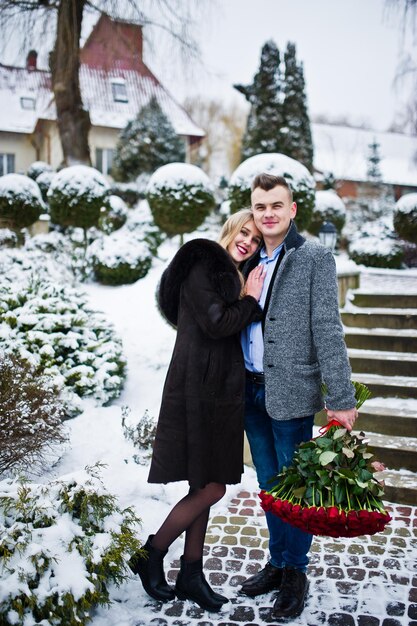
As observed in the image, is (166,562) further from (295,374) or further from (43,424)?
(295,374)

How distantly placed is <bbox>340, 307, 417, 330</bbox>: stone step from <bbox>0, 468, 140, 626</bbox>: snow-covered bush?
3632 millimetres

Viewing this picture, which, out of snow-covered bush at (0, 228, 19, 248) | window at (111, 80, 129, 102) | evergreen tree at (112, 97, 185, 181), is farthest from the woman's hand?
window at (111, 80, 129, 102)

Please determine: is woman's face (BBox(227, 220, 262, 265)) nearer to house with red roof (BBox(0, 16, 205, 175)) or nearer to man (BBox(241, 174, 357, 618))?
man (BBox(241, 174, 357, 618))

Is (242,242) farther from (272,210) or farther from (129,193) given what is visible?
(129,193)

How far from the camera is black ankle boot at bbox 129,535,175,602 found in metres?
2.74

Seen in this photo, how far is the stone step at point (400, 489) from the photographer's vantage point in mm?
3781

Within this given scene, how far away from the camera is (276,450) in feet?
9.21

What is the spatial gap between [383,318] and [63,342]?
315 centimetres

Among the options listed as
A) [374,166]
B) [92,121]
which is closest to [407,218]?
[92,121]

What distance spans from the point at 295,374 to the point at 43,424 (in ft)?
5.98

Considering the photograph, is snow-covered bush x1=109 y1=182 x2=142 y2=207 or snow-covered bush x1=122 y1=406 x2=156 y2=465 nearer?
snow-covered bush x1=122 y1=406 x2=156 y2=465

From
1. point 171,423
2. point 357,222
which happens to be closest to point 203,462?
point 171,423

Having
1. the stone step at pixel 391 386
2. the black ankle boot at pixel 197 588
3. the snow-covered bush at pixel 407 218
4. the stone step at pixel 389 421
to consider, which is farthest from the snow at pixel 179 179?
the black ankle boot at pixel 197 588

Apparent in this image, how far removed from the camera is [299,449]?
2514 mm
